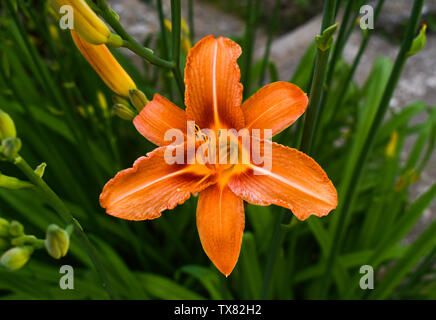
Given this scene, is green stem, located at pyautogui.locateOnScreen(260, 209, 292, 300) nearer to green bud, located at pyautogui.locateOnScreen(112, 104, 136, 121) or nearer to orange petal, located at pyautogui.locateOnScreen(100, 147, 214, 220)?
orange petal, located at pyautogui.locateOnScreen(100, 147, 214, 220)

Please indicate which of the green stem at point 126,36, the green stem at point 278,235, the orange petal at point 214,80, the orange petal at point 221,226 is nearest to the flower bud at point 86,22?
the green stem at point 126,36

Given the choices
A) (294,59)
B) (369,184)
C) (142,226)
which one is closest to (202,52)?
(142,226)

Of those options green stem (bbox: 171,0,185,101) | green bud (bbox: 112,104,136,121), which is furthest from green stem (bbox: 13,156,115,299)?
green stem (bbox: 171,0,185,101)

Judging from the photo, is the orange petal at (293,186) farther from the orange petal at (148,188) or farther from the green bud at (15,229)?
the green bud at (15,229)

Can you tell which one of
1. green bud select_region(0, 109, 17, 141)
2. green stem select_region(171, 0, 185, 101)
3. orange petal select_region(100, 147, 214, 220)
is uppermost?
green stem select_region(171, 0, 185, 101)

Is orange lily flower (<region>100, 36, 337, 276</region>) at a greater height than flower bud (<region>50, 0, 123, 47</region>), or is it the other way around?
flower bud (<region>50, 0, 123, 47</region>)
